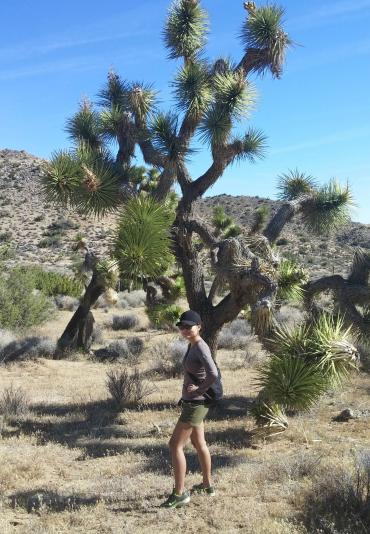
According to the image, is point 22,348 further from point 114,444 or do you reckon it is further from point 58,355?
point 114,444

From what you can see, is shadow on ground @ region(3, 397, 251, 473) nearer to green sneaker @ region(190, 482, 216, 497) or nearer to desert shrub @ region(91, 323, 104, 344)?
green sneaker @ region(190, 482, 216, 497)

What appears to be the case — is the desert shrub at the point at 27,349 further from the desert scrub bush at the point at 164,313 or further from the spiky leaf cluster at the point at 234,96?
the spiky leaf cluster at the point at 234,96

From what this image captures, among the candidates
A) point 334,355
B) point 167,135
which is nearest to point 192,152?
point 167,135

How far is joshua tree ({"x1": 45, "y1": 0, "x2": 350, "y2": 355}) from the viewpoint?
855 centimetres

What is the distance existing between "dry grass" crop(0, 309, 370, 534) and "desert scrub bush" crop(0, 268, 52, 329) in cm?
520

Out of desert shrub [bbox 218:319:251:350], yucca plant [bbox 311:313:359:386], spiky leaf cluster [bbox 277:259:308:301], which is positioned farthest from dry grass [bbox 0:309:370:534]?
desert shrub [bbox 218:319:251:350]

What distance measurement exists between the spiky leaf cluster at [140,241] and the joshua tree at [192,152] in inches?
34.1

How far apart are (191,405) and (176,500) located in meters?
0.81

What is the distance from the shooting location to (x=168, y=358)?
13.3m

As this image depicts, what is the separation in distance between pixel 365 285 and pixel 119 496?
192 inches

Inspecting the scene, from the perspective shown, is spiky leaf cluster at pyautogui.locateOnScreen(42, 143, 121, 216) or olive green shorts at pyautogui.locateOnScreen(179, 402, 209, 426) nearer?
olive green shorts at pyautogui.locateOnScreen(179, 402, 209, 426)

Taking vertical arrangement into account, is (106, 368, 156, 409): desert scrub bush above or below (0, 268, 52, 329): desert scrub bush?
below

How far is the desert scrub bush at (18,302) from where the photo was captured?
1598cm

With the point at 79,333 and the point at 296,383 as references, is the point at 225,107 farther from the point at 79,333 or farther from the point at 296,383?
the point at 79,333
